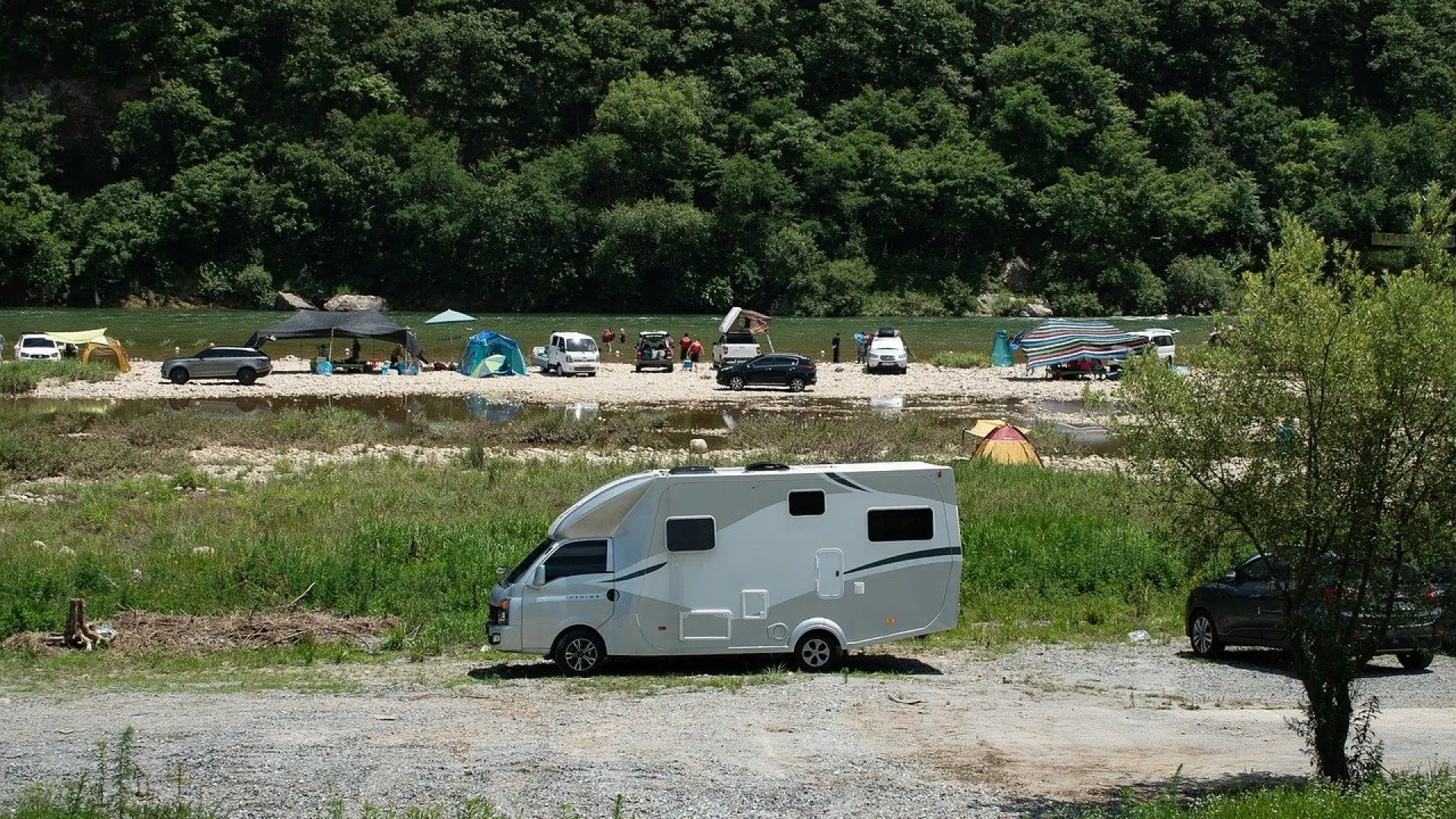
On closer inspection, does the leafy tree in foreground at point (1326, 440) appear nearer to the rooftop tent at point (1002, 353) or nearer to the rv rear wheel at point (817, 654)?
the rv rear wheel at point (817, 654)

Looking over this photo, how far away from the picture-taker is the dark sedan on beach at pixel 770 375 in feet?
183

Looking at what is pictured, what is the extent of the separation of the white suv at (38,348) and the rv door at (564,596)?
46.7 m

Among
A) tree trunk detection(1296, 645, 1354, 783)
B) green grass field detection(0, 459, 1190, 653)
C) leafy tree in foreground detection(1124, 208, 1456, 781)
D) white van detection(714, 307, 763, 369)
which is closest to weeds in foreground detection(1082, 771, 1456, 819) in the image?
tree trunk detection(1296, 645, 1354, 783)

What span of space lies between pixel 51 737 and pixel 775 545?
8395mm

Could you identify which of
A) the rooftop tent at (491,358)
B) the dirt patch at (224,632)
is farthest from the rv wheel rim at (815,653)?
the rooftop tent at (491,358)

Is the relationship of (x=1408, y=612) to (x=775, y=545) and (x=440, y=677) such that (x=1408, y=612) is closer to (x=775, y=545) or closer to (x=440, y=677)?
(x=775, y=545)

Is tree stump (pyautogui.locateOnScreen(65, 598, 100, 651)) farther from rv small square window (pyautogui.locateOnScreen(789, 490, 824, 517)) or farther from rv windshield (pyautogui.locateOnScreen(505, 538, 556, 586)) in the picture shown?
rv small square window (pyautogui.locateOnScreen(789, 490, 824, 517))

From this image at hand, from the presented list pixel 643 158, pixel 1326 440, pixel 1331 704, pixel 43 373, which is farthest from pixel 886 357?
pixel 1326 440

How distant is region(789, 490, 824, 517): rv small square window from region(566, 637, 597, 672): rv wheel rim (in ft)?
9.93

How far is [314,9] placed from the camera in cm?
10331

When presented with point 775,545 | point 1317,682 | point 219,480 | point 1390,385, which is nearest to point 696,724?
point 775,545

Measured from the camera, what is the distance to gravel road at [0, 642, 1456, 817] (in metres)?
12.4

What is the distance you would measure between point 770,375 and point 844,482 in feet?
124

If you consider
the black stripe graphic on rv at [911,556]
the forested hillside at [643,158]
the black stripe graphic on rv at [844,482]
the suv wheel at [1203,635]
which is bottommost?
the suv wheel at [1203,635]
